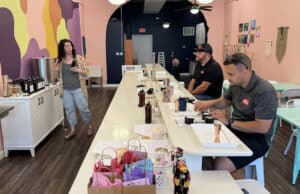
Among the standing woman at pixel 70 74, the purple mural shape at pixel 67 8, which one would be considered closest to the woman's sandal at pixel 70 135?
the standing woman at pixel 70 74

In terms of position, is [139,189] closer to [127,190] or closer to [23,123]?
[127,190]

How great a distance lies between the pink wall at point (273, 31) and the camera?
205 inches

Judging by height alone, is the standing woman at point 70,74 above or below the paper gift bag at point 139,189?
above

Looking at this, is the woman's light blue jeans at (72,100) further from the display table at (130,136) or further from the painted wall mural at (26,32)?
→ the display table at (130,136)

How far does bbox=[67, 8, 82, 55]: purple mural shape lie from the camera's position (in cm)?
731

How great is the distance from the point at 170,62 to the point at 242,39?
239 inches

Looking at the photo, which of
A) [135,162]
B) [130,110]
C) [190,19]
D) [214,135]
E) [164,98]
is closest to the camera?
[135,162]

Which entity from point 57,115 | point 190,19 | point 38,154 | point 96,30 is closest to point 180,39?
point 190,19

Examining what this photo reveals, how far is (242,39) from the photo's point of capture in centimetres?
770

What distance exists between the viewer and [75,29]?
26.1ft

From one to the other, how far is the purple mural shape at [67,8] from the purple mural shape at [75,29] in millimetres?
152

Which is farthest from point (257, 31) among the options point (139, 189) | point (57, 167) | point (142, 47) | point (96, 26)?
point (142, 47)

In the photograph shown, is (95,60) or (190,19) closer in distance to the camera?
(95,60)

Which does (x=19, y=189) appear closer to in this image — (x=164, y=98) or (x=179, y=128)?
(x=164, y=98)
